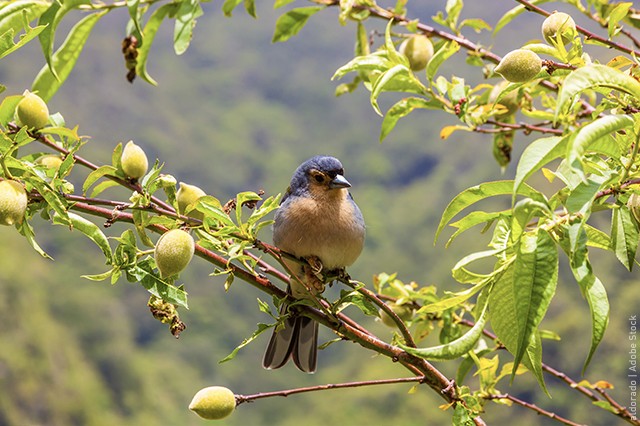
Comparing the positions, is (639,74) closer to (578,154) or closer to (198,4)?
(578,154)

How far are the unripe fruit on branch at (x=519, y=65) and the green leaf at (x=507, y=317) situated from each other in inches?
21.0

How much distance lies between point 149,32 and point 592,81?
77.0 inches

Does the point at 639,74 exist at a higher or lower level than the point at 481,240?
lower

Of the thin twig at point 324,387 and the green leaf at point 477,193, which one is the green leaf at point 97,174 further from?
the green leaf at point 477,193

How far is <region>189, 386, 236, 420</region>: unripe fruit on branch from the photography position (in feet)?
6.91

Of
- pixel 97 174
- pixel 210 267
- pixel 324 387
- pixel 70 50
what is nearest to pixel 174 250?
pixel 97 174

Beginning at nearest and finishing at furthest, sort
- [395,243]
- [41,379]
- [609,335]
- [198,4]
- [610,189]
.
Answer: [610,189] < [198,4] < [609,335] < [41,379] < [395,243]

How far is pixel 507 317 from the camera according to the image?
60.9 inches

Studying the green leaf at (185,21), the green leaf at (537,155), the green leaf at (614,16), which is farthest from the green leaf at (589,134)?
the green leaf at (185,21)

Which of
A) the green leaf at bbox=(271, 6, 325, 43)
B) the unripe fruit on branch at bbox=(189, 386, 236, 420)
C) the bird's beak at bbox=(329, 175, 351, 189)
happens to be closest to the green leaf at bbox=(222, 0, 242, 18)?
the green leaf at bbox=(271, 6, 325, 43)

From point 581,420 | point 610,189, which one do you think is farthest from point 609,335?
point 610,189

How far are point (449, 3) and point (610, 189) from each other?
1.65 m

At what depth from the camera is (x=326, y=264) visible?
2.73 m

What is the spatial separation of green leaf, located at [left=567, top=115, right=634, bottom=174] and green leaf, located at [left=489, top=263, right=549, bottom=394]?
0.31 m
